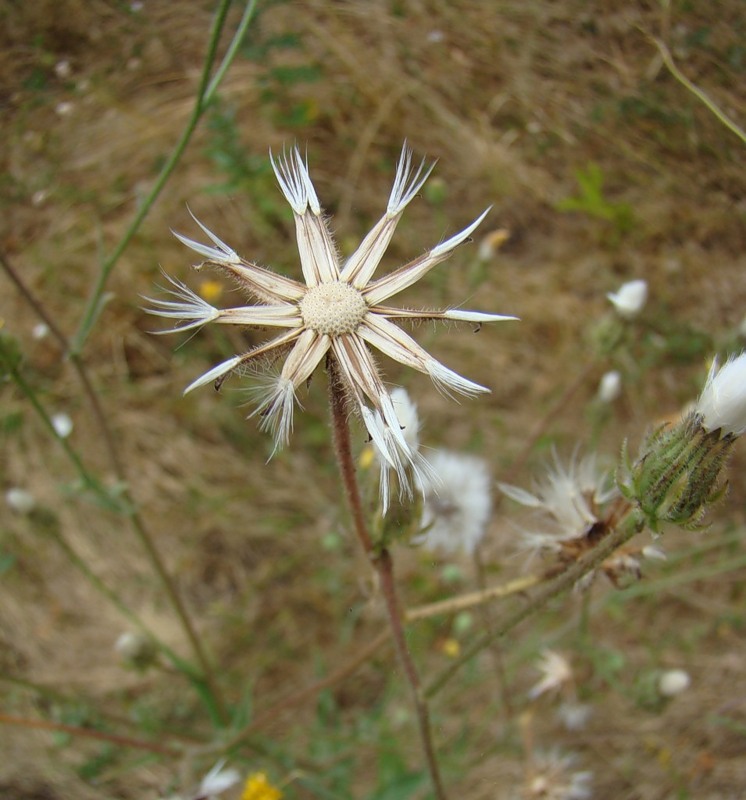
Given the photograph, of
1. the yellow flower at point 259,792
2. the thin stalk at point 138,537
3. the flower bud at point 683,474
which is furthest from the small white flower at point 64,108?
the flower bud at point 683,474

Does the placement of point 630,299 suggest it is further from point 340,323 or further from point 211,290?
point 211,290

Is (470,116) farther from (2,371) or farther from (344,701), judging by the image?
(344,701)

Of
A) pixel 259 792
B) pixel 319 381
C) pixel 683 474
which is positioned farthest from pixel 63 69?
pixel 683 474

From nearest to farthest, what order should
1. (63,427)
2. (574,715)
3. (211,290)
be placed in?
1. (63,427)
2. (574,715)
3. (211,290)

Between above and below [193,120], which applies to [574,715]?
below

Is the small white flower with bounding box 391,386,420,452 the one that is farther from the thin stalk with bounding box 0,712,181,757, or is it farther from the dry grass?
the dry grass

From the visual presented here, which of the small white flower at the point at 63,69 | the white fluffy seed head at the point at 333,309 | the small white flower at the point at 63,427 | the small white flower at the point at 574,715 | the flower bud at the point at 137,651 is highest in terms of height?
the small white flower at the point at 63,69

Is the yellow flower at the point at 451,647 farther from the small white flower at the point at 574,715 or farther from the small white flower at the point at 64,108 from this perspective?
the small white flower at the point at 64,108

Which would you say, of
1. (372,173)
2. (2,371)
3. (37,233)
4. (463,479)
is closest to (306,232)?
(2,371)
